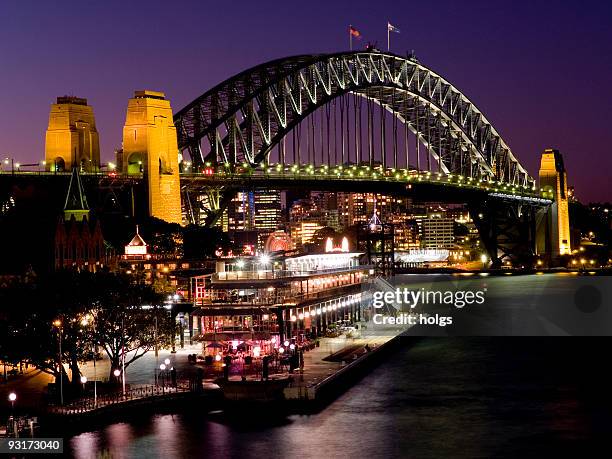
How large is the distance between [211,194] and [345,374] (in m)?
41.9

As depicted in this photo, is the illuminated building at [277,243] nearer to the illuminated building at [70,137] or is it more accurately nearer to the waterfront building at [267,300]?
the waterfront building at [267,300]

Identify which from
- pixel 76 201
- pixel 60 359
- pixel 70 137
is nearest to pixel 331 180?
pixel 70 137

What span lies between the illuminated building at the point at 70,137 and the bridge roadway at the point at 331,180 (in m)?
2.34

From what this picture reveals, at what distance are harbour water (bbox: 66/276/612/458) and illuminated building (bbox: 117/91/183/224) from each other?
27.5 metres

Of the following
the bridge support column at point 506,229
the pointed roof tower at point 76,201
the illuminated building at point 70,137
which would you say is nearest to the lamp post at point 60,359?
the pointed roof tower at point 76,201

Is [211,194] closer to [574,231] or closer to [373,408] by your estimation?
[373,408]

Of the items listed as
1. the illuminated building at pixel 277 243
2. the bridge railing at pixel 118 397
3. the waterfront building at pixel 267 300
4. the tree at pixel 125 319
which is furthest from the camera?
the illuminated building at pixel 277 243

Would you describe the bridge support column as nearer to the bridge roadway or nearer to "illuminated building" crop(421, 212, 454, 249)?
the bridge roadway

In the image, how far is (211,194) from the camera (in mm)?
80812

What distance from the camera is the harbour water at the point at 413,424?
31297mm

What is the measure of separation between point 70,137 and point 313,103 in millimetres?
26296

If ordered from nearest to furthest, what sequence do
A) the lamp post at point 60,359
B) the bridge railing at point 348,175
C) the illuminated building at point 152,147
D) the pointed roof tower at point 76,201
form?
the lamp post at point 60,359
the pointed roof tower at point 76,201
the illuminated building at point 152,147
the bridge railing at point 348,175

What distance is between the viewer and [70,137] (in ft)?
234

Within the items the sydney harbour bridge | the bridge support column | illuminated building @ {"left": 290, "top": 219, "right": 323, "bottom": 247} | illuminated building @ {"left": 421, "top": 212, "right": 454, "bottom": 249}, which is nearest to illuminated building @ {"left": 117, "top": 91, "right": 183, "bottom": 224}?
the sydney harbour bridge
